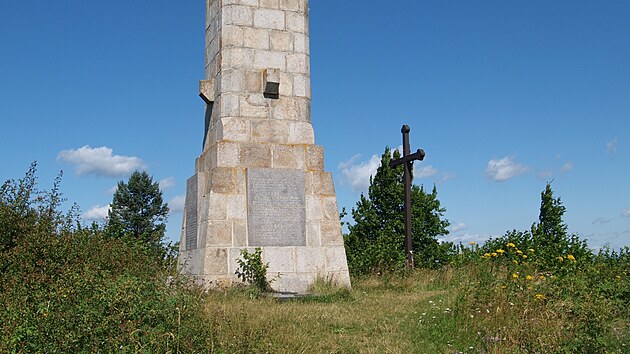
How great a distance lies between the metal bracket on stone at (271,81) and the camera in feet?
34.8

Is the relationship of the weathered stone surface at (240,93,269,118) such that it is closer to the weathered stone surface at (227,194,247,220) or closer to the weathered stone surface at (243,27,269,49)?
the weathered stone surface at (243,27,269,49)

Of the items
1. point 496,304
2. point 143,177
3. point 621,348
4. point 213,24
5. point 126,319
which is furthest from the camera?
point 143,177

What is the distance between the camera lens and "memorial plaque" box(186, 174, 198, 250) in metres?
10.8

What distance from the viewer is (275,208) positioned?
1050cm

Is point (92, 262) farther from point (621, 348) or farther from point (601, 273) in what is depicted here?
point (601, 273)

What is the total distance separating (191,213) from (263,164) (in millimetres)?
1652

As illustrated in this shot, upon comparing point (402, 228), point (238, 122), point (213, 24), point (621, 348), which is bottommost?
point (621, 348)

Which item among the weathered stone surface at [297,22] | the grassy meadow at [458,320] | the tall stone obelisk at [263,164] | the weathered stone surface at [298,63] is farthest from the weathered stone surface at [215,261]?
the weathered stone surface at [297,22]

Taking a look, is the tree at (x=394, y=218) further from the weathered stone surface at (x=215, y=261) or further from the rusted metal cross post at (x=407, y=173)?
the weathered stone surface at (x=215, y=261)

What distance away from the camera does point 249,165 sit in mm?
10539

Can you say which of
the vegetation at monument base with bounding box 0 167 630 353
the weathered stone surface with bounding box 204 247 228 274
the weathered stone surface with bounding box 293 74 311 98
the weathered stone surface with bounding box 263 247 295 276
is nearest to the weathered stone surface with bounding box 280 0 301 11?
the weathered stone surface with bounding box 293 74 311 98

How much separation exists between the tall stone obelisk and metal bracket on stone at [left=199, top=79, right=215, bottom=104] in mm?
18

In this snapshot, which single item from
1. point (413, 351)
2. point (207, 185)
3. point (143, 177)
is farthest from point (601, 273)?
point (143, 177)

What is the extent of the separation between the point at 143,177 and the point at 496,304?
29.8m
